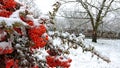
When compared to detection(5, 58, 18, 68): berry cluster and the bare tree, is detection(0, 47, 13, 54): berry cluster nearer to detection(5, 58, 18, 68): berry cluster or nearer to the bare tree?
detection(5, 58, 18, 68): berry cluster

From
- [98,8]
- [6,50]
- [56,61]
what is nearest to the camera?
[6,50]

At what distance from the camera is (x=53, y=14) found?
206 cm

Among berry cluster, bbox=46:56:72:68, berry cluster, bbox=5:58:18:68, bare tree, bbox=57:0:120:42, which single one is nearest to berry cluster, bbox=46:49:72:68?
berry cluster, bbox=46:56:72:68

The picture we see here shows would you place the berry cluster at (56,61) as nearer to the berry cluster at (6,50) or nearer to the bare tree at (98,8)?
the berry cluster at (6,50)

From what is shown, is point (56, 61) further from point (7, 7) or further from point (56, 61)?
point (7, 7)

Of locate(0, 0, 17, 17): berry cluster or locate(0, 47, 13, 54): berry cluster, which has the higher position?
locate(0, 0, 17, 17): berry cluster

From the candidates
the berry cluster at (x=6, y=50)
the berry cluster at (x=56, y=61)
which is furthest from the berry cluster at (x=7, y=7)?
the berry cluster at (x=56, y=61)

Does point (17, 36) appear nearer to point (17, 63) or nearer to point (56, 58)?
Result: point (17, 63)

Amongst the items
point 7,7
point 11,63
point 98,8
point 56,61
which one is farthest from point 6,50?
point 98,8

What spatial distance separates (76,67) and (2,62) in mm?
8801

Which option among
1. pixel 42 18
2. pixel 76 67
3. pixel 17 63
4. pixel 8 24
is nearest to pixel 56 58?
pixel 42 18

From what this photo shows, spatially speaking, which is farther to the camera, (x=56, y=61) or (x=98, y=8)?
(x=98, y=8)

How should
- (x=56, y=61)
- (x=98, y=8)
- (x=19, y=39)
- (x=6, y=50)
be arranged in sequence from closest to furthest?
(x=6, y=50), (x=19, y=39), (x=56, y=61), (x=98, y=8)

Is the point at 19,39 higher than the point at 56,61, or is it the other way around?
the point at 19,39
